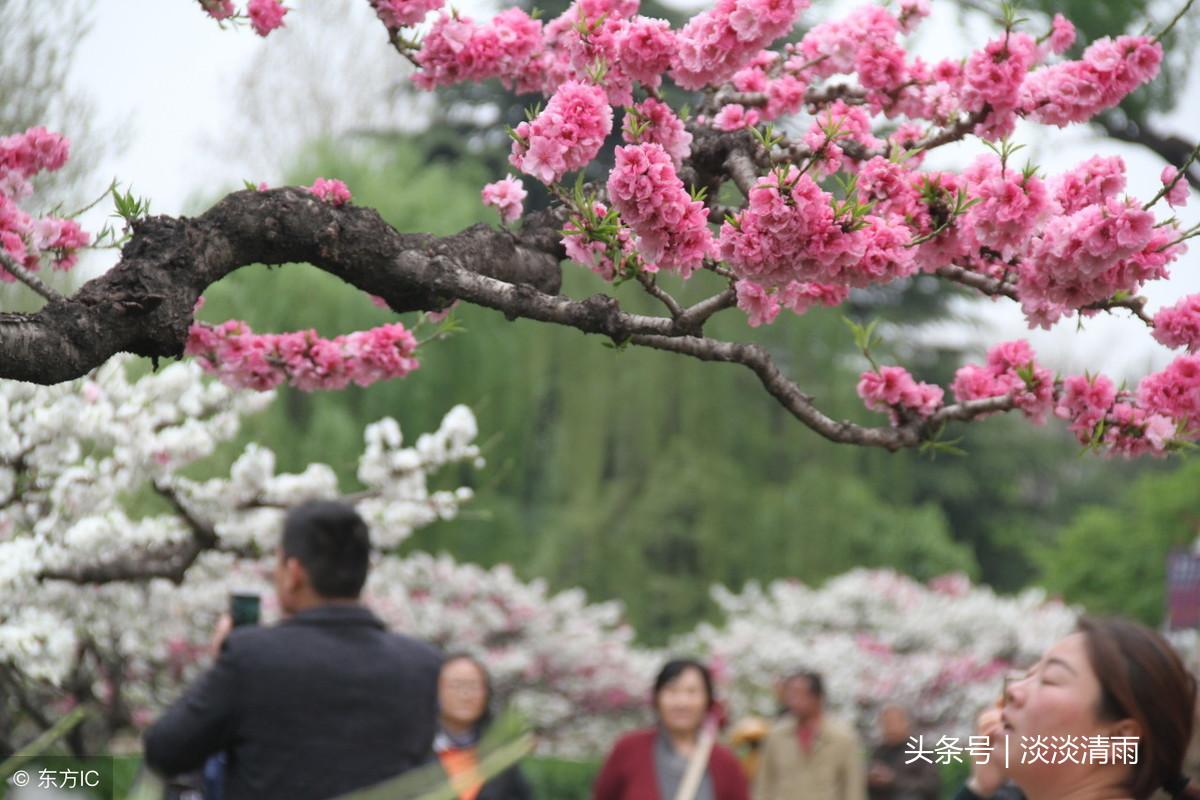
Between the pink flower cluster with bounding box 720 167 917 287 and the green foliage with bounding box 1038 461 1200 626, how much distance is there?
18670 mm

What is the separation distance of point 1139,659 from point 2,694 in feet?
19.8

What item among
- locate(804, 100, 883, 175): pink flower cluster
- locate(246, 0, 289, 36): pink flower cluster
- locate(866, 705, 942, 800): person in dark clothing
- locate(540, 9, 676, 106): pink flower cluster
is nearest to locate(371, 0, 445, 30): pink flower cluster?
locate(246, 0, 289, 36): pink flower cluster

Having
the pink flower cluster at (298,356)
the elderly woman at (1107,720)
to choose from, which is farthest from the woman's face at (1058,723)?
the pink flower cluster at (298,356)

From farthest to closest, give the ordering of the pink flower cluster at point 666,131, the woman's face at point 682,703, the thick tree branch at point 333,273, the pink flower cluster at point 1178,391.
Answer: the woman's face at point 682,703 → the pink flower cluster at point 1178,391 → the pink flower cluster at point 666,131 → the thick tree branch at point 333,273

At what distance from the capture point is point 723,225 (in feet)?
10.2

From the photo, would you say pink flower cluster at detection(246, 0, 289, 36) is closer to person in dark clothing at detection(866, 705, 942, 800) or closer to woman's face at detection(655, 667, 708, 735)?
woman's face at detection(655, 667, 708, 735)

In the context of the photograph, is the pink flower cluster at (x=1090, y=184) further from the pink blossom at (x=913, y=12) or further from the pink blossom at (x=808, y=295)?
the pink blossom at (x=913, y=12)

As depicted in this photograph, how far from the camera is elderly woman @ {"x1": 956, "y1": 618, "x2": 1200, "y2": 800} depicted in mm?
2379

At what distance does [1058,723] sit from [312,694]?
1472 millimetres

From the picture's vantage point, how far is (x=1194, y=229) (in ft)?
10.7

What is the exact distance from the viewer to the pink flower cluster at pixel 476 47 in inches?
163

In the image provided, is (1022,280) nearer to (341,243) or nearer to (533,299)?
(533,299)

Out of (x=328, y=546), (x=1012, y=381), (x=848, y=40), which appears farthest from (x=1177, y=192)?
(x=328, y=546)

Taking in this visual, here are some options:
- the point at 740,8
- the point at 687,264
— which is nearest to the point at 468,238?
the point at 687,264
